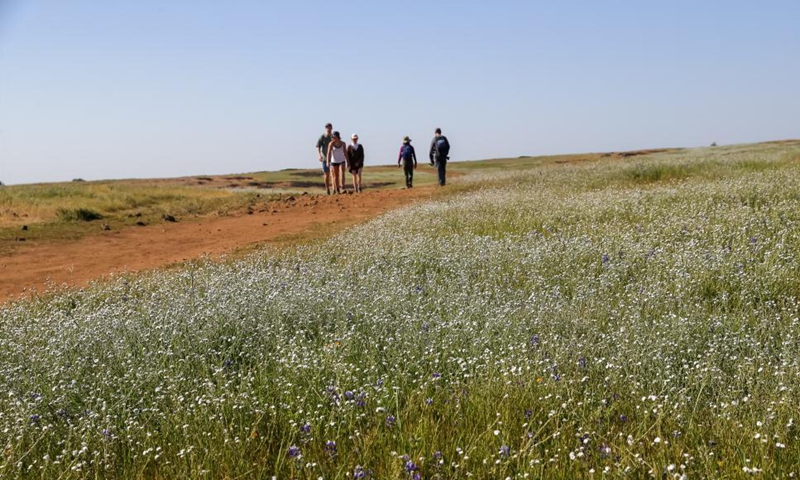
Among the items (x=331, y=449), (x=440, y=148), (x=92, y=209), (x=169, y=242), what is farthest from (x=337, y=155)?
(x=331, y=449)

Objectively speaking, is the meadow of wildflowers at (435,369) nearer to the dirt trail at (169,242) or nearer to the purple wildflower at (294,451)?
the purple wildflower at (294,451)

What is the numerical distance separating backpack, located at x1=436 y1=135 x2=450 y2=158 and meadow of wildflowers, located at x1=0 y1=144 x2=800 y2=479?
16.4 metres

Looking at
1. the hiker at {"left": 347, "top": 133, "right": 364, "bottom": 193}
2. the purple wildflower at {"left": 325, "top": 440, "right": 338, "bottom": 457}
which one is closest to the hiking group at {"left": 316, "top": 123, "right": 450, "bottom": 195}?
the hiker at {"left": 347, "top": 133, "right": 364, "bottom": 193}

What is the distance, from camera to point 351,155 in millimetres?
24938

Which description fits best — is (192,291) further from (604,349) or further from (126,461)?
(604,349)

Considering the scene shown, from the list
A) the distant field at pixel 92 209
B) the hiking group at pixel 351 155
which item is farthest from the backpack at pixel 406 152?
the distant field at pixel 92 209

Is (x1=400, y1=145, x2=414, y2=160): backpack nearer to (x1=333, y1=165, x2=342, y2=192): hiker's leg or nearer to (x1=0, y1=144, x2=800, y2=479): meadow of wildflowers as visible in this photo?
(x1=333, y1=165, x2=342, y2=192): hiker's leg

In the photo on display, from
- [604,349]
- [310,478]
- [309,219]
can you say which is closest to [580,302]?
[604,349]

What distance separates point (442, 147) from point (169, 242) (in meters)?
13.1

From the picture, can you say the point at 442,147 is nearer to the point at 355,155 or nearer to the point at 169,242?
the point at 355,155

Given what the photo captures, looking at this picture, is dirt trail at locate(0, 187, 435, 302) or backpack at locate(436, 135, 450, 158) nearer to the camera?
dirt trail at locate(0, 187, 435, 302)

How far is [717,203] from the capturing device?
1184cm

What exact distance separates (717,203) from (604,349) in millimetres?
8357

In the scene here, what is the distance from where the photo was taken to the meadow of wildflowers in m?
3.46
